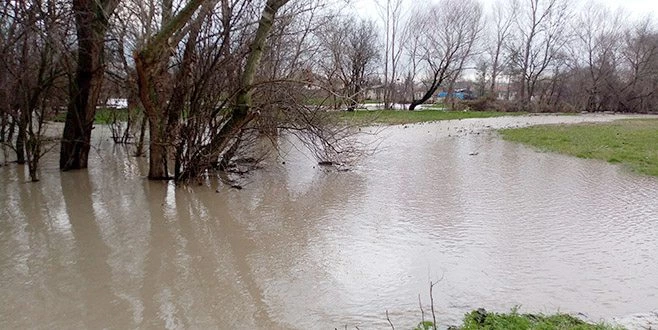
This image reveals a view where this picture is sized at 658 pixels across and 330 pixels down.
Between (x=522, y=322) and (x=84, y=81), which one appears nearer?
(x=522, y=322)

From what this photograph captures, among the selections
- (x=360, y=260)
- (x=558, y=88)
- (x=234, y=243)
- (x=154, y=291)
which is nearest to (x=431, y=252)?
(x=360, y=260)

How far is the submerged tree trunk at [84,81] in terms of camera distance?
8773mm

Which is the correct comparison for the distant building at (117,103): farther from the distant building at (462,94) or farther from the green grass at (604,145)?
the distant building at (462,94)

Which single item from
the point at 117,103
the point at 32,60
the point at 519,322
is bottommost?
the point at 519,322

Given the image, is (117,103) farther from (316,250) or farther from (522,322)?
(522,322)

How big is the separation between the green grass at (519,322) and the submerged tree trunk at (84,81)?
807cm

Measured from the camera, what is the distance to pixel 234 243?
5.39m

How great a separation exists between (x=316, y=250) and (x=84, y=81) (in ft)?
23.6

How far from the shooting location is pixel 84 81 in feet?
31.4

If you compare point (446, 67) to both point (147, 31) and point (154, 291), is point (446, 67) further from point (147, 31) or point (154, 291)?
point (154, 291)

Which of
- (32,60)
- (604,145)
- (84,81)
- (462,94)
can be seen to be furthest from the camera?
(462,94)

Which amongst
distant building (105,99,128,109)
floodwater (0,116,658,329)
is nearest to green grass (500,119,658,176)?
floodwater (0,116,658,329)

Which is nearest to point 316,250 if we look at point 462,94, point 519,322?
point 519,322

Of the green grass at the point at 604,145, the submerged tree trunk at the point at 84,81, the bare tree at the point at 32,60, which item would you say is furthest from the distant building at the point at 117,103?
the green grass at the point at 604,145
